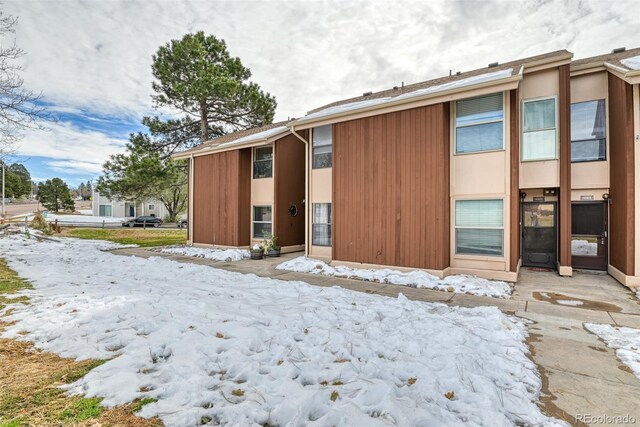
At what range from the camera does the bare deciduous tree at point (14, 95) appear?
25.9 feet

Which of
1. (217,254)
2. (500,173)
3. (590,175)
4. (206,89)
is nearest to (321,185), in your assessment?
(217,254)

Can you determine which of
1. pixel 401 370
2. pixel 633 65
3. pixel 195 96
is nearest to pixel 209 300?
pixel 401 370

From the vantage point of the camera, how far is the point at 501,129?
6844 mm

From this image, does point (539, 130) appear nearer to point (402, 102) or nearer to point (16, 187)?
point (402, 102)

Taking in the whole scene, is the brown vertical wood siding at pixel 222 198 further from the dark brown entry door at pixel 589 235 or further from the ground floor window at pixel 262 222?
the dark brown entry door at pixel 589 235

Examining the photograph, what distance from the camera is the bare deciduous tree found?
311 inches

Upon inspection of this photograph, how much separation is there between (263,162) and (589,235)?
414 inches

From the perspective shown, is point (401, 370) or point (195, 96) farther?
point (195, 96)

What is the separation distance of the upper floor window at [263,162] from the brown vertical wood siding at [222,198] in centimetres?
29

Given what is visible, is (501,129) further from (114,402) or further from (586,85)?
(114,402)

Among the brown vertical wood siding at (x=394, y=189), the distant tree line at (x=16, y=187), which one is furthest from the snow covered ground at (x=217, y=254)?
the distant tree line at (x=16, y=187)

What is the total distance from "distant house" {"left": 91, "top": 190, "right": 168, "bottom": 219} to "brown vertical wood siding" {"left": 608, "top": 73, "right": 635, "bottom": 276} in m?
40.1

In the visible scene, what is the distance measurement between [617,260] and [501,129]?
13.4ft

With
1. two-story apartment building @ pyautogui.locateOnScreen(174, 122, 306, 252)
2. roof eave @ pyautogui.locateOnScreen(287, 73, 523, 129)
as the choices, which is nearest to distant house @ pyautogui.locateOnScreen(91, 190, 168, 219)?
two-story apartment building @ pyautogui.locateOnScreen(174, 122, 306, 252)
